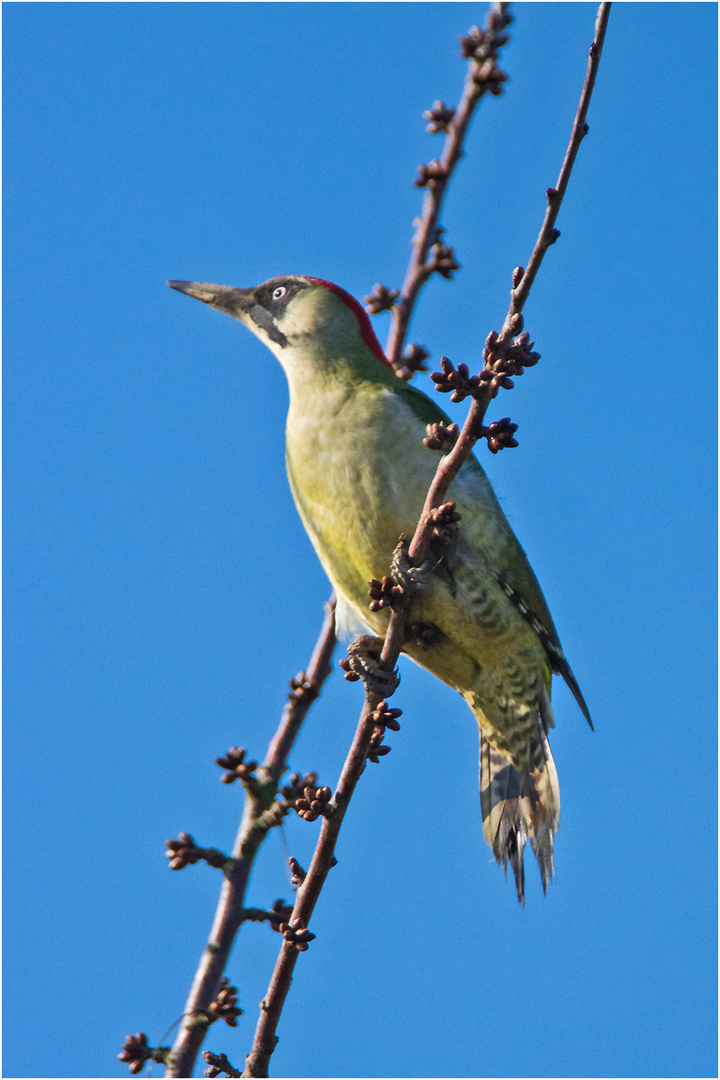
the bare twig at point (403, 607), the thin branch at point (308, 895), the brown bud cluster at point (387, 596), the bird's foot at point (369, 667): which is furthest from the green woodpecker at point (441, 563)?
the thin branch at point (308, 895)

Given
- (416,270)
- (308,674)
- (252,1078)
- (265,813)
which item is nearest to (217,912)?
(265,813)

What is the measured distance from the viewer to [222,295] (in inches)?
264

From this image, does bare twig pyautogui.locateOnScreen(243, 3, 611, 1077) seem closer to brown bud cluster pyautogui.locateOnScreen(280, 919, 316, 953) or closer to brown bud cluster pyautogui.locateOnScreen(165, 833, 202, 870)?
brown bud cluster pyautogui.locateOnScreen(280, 919, 316, 953)

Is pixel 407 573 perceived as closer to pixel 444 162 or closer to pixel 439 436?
pixel 439 436

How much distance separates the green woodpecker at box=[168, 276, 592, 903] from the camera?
5.26 m

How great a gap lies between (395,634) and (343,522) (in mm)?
1099

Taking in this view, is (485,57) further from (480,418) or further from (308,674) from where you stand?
(308,674)

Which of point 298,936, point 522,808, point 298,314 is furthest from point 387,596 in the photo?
point 298,314

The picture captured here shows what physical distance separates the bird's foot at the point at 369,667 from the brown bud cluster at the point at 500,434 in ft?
4.19

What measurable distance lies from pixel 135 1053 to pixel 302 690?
1.62 metres

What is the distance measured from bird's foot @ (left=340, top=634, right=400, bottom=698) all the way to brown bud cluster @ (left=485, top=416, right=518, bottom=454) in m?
1.28

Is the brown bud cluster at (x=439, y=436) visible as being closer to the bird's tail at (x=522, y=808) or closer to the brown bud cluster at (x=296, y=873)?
the brown bud cluster at (x=296, y=873)

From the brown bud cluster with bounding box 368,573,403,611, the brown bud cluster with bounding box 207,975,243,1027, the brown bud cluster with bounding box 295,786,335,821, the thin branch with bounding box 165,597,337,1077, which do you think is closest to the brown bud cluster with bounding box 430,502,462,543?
the brown bud cluster with bounding box 368,573,403,611

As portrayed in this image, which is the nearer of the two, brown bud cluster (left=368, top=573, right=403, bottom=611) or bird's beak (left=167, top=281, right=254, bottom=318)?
brown bud cluster (left=368, top=573, right=403, bottom=611)
